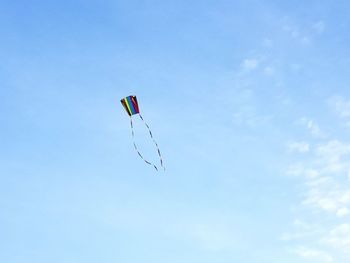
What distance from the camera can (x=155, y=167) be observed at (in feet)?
55.7

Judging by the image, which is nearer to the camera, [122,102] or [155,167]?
[155,167]

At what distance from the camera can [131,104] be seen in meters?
24.0

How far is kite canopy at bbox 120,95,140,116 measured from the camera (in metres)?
23.8

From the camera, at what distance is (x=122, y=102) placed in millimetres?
23906

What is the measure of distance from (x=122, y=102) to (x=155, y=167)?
916cm

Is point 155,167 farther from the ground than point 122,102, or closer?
closer

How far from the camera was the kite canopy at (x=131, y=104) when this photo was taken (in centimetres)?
2381
